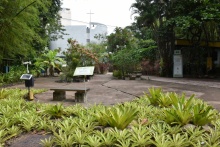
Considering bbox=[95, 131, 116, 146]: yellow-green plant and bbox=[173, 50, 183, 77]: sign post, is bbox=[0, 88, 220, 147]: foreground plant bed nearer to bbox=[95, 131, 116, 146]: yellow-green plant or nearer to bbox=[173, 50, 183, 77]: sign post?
bbox=[95, 131, 116, 146]: yellow-green plant

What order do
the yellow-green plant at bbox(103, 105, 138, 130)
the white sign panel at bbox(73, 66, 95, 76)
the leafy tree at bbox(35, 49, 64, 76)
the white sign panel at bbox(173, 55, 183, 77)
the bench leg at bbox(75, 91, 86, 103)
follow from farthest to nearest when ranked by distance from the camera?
the leafy tree at bbox(35, 49, 64, 76)
the white sign panel at bbox(173, 55, 183, 77)
the bench leg at bbox(75, 91, 86, 103)
the white sign panel at bbox(73, 66, 95, 76)
the yellow-green plant at bbox(103, 105, 138, 130)

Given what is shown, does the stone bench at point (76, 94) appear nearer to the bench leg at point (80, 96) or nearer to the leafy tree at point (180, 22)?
the bench leg at point (80, 96)

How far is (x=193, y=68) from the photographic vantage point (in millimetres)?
16609

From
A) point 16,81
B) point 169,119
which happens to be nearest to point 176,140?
point 169,119

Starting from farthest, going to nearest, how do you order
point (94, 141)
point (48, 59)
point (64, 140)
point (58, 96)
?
point (48, 59), point (58, 96), point (64, 140), point (94, 141)

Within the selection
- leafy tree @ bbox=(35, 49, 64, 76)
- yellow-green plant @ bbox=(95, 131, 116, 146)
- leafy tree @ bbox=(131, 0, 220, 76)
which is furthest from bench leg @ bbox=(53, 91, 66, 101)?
leafy tree @ bbox=(35, 49, 64, 76)

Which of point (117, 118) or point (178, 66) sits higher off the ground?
point (178, 66)

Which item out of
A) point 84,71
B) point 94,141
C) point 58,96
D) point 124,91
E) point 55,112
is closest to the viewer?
point 94,141

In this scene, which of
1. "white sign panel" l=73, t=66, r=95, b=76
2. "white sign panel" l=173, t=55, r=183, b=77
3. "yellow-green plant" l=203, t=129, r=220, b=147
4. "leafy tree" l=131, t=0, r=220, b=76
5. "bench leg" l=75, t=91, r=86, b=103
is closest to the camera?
"yellow-green plant" l=203, t=129, r=220, b=147

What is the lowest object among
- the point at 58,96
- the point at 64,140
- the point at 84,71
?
the point at 64,140

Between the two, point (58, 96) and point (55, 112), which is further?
point (58, 96)

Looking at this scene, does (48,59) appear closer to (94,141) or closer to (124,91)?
(124,91)

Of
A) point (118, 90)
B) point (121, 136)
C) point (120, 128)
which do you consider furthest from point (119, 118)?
point (118, 90)

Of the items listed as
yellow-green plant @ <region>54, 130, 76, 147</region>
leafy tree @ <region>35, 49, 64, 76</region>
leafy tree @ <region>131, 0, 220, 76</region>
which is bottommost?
yellow-green plant @ <region>54, 130, 76, 147</region>
